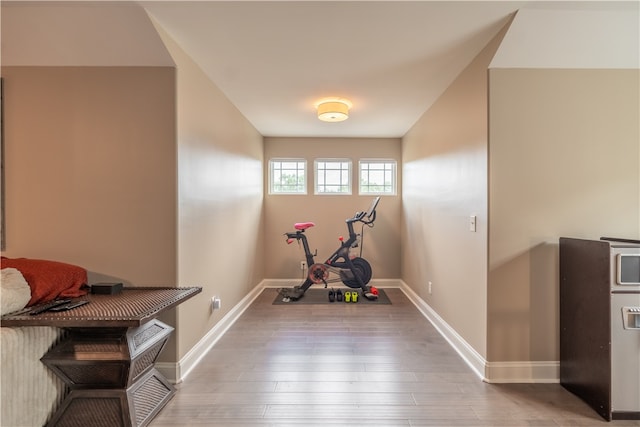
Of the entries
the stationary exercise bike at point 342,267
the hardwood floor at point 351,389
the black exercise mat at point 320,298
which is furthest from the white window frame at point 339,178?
the hardwood floor at point 351,389

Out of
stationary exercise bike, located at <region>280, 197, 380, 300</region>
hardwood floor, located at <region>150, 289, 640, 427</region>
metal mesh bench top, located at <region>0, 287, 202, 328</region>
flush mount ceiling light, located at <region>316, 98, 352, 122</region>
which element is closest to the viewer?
metal mesh bench top, located at <region>0, 287, 202, 328</region>

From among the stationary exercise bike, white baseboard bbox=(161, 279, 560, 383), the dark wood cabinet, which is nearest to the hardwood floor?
white baseboard bbox=(161, 279, 560, 383)

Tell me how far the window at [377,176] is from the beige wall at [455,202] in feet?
3.13

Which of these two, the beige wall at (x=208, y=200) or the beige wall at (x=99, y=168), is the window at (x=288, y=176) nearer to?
the beige wall at (x=208, y=200)

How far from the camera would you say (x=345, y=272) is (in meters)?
4.19

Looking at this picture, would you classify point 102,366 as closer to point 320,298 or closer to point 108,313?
point 108,313

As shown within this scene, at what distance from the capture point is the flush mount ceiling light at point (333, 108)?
9.97 ft

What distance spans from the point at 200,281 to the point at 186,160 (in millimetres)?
969

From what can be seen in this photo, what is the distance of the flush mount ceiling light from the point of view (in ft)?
9.97

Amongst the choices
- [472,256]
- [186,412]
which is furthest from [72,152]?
[472,256]

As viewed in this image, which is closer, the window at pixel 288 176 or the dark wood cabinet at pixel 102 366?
the dark wood cabinet at pixel 102 366

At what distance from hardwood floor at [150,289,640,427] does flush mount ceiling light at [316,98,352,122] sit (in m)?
2.22

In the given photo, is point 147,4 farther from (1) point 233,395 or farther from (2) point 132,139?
(1) point 233,395

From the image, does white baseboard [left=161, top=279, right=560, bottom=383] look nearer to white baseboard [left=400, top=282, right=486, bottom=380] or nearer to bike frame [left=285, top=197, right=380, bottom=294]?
white baseboard [left=400, top=282, right=486, bottom=380]
